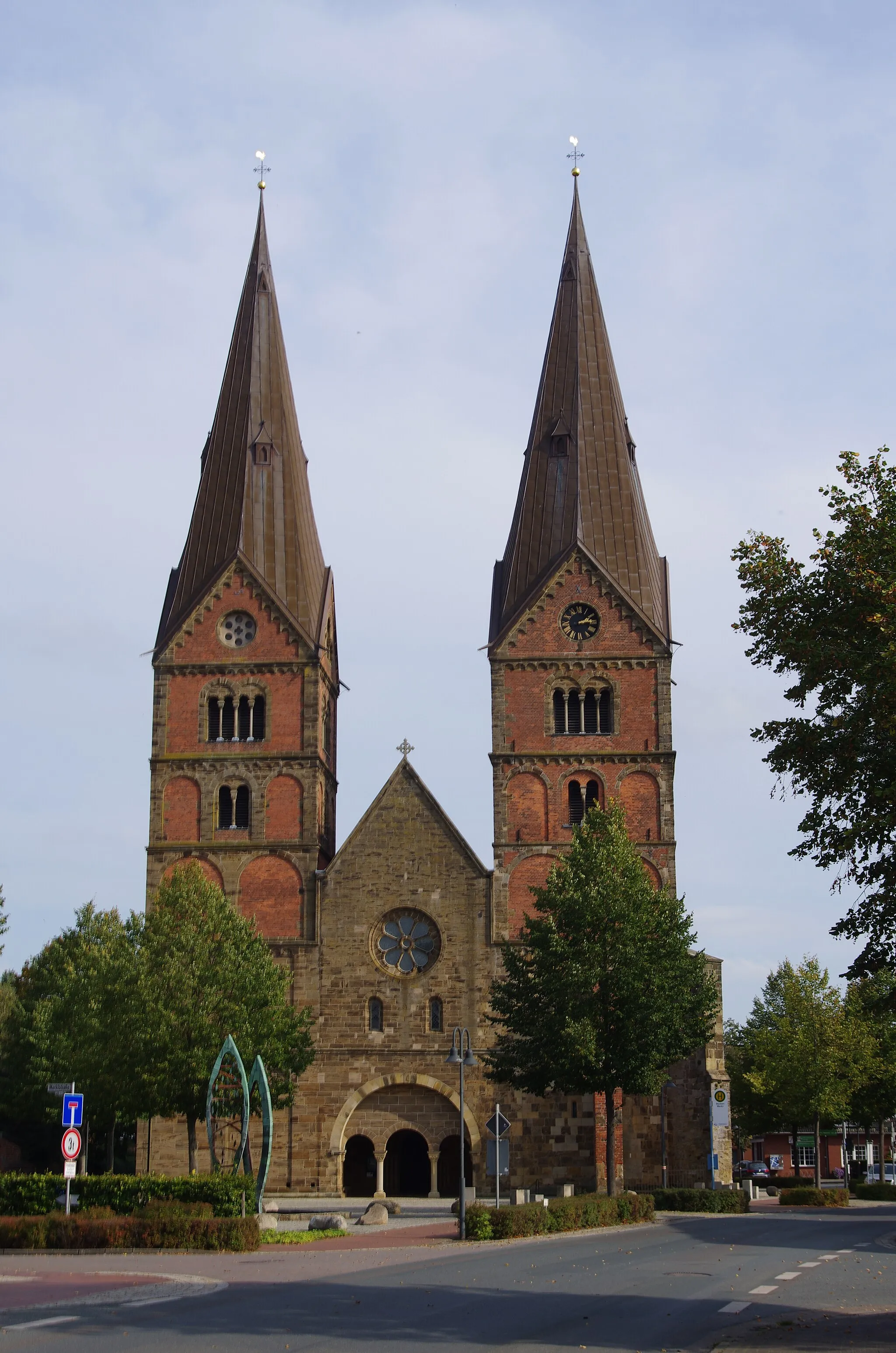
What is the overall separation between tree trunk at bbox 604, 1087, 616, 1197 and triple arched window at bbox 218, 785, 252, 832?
1782 centimetres

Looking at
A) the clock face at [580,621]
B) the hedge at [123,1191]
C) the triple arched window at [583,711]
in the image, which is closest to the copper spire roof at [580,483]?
the clock face at [580,621]

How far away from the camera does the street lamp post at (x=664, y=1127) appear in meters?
54.1

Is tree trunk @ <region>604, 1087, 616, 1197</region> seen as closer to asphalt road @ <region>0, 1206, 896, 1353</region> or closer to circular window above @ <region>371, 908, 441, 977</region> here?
circular window above @ <region>371, 908, 441, 977</region>

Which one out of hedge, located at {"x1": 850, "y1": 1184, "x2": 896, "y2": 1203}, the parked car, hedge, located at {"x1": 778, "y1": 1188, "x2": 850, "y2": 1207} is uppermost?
hedge, located at {"x1": 778, "y1": 1188, "x2": 850, "y2": 1207}

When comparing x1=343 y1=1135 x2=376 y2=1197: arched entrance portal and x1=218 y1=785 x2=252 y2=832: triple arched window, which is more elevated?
x1=218 y1=785 x2=252 y2=832: triple arched window

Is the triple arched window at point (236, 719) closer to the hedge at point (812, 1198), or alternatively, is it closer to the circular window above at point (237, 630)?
the circular window above at point (237, 630)

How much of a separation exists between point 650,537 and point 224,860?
2058cm

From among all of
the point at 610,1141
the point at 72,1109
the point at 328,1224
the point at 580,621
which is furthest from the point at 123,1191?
the point at 580,621

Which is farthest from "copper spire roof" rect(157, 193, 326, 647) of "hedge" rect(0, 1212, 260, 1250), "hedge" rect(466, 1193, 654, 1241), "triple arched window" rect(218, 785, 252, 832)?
"hedge" rect(0, 1212, 260, 1250)

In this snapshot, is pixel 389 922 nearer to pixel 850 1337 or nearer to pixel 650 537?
pixel 650 537

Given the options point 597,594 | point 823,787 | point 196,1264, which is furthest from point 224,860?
point 823,787

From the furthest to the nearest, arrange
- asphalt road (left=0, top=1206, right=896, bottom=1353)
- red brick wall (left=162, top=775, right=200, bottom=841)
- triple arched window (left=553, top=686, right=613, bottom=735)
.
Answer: triple arched window (left=553, top=686, right=613, bottom=735)
red brick wall (left=162, top=775, right=200, bottom=841)
asphalt road (left=0, top=1206, right=896, bottom=1353)

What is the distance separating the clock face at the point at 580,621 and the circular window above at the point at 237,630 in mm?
11409

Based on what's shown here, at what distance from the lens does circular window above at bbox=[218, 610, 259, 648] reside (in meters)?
59.8
